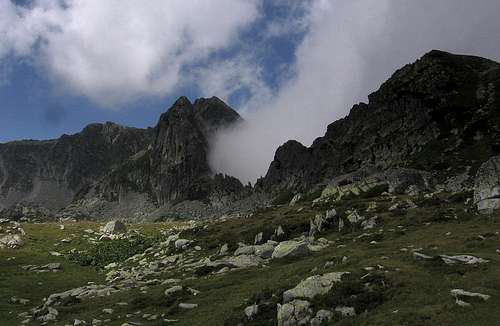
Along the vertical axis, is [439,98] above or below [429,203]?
above

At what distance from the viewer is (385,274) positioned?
3145cm

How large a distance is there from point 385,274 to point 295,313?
703 cm

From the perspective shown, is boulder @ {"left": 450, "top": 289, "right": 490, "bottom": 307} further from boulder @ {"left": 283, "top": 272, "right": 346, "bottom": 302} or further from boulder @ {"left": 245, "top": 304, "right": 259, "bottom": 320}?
boulder @ {"left": 245, "top": 304, "right": 259, "bottom": 320}

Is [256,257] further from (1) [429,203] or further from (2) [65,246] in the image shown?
(2) [65,246]

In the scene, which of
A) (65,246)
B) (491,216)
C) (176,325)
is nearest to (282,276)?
(176,325)

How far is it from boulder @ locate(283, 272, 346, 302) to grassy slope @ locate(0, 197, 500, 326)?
275 cm

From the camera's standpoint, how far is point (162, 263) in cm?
6825

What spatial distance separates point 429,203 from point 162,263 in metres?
39.5

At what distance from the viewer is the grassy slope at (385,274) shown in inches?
997

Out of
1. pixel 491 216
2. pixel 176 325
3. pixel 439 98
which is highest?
pixel 439 98

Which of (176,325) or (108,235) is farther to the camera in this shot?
(108,235)

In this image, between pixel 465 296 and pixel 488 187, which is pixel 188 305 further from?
pixel 488 187

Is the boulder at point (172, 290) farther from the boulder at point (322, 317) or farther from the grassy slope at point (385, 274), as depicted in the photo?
the boulder at point (322, 317)

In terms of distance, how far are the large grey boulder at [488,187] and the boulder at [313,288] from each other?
31010 millimetres
